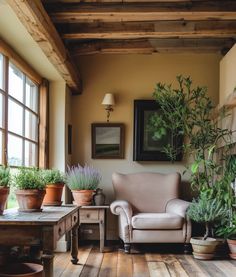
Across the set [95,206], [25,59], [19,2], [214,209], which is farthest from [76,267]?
[19,2]

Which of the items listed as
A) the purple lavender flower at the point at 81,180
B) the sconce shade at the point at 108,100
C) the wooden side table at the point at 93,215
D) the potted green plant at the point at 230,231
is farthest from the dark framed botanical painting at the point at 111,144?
the potted green plant at the point at 230,231

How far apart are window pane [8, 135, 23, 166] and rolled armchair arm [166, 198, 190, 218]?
1895mm

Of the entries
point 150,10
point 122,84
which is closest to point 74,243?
point 150,10

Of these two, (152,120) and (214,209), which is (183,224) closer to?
(214,209)

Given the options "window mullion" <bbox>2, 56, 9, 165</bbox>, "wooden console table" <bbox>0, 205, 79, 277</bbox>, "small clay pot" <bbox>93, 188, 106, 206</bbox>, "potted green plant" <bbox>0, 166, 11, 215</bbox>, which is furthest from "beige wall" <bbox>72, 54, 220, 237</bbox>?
"wooden console table" <bbox>0, 205, 79, 277</bbox>

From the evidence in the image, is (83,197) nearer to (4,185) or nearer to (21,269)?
(21,269)

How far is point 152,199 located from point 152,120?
106 centimetres

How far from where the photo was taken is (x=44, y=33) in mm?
3500

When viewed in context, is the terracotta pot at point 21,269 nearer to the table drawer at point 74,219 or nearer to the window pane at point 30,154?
the table drawer at point 74,219

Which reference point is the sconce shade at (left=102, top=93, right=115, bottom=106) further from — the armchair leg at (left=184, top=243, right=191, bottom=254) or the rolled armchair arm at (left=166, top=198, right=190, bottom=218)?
the armchair leg at (left=184, top=243, right=191, bottom=254)

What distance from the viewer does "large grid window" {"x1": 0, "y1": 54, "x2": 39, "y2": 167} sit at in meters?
3.76

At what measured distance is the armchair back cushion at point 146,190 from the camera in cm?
534

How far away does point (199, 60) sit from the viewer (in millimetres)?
5785

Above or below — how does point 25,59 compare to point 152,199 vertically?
above
